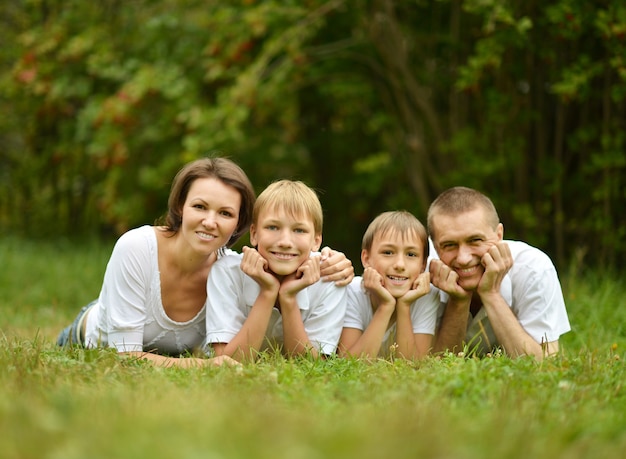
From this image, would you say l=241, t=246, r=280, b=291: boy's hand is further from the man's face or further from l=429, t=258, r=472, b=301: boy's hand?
the man's face

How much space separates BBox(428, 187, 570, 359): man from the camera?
14.3 ft

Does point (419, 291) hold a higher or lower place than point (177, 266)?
lower

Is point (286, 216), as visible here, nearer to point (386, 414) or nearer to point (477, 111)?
point (386, 414)

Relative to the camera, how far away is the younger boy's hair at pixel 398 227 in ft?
14.8

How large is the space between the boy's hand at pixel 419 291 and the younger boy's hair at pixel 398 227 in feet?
0.70

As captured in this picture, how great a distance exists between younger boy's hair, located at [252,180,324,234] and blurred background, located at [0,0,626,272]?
311 cm

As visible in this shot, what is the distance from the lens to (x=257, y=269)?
423 centimetres

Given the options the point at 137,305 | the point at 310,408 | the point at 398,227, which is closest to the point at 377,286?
the point at 398,227

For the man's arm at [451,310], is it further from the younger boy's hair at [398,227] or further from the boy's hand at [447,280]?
the younger boy's hair at [398,227]

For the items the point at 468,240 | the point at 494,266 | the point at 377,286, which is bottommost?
the point at 377,286

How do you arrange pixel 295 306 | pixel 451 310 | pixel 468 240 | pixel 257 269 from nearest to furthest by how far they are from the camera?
pixel 257 269
pixel 295 306
pixel 468 240
pixel 451 310

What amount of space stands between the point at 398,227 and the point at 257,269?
2.84 ft

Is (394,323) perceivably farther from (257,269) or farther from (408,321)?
(257,269)

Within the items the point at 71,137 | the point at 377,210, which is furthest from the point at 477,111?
the point at 71,137
